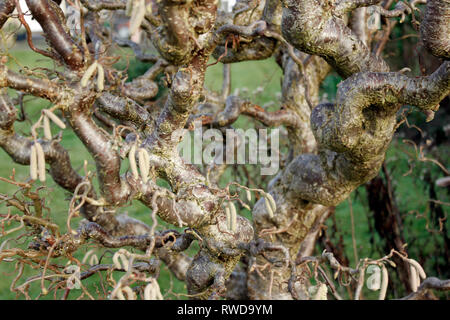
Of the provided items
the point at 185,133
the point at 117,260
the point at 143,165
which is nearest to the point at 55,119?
the point at 143,165

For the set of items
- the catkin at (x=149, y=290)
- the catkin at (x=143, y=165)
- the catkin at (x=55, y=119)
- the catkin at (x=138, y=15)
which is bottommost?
the catkin at (x=149, y=290)

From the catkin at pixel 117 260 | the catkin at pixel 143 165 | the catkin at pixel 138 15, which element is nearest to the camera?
the catkin at pixel 138 15

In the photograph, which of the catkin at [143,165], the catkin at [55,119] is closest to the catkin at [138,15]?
the catkin at [55,119]

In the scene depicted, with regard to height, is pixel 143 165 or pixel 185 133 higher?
pixel 185 133

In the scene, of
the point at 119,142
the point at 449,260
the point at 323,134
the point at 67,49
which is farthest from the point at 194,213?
the point at 449,260

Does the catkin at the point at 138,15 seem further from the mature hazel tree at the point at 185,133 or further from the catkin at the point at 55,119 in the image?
the catkin at the point at 55,119

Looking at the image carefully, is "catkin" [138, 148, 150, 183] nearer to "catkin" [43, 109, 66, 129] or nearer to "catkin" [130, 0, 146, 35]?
"catkin" [43, 109, 66, 129]

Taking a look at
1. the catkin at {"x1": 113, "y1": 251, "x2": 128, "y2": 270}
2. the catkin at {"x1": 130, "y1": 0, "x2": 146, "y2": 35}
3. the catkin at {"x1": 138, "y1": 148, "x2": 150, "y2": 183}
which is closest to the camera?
the catkin at {"x1": 130, "y1": 0, "x2": 146, "y2": 35}

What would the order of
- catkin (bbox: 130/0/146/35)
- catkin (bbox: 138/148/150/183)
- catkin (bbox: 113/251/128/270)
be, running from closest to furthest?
catkin (bbox: 130/0/146/35) < catkin (bbox: 113/251/128/270) < catkin (bbox: 138/148/150/183)

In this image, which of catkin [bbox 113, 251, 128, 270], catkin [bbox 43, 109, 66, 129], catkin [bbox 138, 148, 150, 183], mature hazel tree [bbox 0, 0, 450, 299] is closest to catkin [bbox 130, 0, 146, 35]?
mature hazel tree [bbox 0, 0, 450, 299]

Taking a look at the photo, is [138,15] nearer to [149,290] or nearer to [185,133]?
[149,290]
